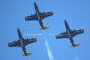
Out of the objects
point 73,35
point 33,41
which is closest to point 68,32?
point 73,35

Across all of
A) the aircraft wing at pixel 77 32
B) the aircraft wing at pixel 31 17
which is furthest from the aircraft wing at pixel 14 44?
the aircraft wing at pixel 77 32

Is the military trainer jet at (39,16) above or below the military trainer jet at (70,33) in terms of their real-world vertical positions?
above

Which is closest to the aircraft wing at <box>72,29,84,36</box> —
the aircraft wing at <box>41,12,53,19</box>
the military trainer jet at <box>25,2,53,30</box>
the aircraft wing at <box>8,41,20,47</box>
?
the military trainer jet at <box>25,2,53,30</box>

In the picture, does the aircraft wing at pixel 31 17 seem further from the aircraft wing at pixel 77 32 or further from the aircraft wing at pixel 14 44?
the aircraft wing at pixel 77 32

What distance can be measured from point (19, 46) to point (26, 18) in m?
8.81

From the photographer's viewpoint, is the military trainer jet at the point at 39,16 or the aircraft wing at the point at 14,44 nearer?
the military trainer jet at the point at 39,16

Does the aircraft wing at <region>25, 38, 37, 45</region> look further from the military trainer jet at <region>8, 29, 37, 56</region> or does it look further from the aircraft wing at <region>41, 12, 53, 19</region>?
the aircraft wing at <region>41, 12, 53, 19</region>

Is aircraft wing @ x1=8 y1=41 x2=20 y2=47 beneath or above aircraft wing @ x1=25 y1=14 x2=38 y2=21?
beneath

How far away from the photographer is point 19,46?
354ft

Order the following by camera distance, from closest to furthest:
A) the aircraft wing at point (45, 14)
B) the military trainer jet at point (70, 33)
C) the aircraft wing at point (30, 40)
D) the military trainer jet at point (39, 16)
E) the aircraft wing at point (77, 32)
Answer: the military trainer jet at point (70, 33), the aircraft wing at point (77, 32), the aircraft wing at point (30, 40), the military trainer jet at point (39, 16), the aircraft wing at point (45, 14)

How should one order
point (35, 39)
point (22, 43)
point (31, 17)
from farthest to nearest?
point (31, 17) < point (35, 39) < point (22, 43)

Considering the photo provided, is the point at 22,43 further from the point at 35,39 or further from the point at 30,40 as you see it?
the point at 35,39

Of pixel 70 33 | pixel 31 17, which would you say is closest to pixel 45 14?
pixel 31 17

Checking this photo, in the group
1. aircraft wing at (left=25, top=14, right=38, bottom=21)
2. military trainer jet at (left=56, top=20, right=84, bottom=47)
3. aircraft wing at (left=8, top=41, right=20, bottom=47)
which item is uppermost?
aircraft wing at (left=25, top=14, right=38, bottom=21)
